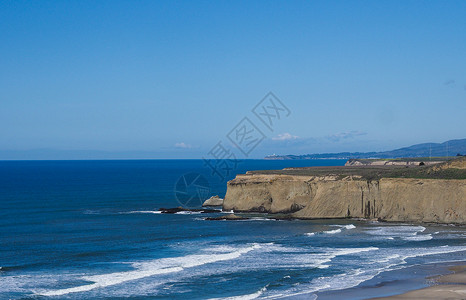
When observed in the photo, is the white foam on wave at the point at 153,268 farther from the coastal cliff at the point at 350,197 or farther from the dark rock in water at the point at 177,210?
the dark rock in water at the point at 177,210

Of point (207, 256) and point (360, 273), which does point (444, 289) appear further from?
point (207, 256)

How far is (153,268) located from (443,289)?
17.2 metres

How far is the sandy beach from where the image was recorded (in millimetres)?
27375

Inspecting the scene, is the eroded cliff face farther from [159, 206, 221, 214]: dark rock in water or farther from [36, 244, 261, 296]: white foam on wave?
[36, 244, 261, 296]: white foam on wave

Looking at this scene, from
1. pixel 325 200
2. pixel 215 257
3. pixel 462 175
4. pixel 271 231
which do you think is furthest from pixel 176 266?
pixel 462 175

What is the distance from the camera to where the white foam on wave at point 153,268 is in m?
30.3

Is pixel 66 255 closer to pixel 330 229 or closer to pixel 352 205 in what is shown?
pixel 330 229

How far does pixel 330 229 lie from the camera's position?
51938 mm

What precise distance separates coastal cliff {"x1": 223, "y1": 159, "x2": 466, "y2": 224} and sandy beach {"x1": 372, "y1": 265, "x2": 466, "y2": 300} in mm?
22443

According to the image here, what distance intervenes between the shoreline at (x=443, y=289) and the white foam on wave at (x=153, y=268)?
13.3 meters

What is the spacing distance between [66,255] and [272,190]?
107 feet

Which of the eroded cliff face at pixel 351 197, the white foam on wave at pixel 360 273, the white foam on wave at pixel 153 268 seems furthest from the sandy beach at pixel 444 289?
the eroded cliff face at pixel 351 197

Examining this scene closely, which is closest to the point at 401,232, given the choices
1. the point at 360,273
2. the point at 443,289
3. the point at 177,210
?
the point at 360,273

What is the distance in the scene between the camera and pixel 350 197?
59.9 meters
